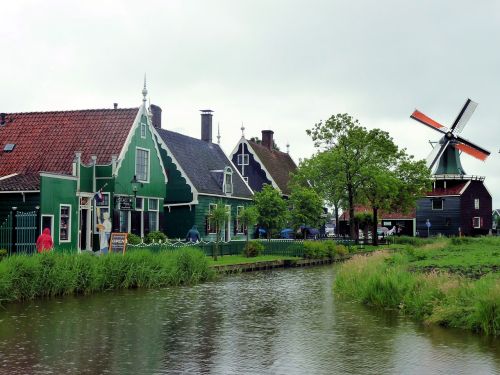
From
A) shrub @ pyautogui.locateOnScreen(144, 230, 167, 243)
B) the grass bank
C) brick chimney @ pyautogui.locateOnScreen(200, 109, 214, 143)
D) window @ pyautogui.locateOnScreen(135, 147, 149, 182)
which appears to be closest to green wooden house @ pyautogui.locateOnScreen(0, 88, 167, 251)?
window @ pyautogui.locateOnScreen(135, 147, 149, 182)

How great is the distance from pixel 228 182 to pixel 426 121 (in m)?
33.7

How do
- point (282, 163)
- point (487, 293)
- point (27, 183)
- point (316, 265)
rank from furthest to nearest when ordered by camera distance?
point (282, 163), point (316, 265), point (27, 183), point (487, 293)

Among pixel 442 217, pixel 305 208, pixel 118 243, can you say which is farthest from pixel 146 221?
pixel 442 217

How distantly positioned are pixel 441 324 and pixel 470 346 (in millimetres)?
2437

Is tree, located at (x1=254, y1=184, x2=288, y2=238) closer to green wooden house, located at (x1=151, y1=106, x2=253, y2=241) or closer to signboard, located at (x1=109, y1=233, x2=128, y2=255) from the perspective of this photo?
green wooden house, located at (x1=151, y1=106, x2=253, y2=241)

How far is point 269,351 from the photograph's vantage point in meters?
11.8

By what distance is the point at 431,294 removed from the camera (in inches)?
614

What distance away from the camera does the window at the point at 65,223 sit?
29219 millimetres

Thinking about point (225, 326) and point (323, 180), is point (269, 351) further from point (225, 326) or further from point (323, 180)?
point (323, 180)

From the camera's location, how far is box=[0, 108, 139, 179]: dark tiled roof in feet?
107

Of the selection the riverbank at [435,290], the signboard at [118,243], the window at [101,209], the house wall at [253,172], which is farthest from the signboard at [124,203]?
the house wall at [253,172]

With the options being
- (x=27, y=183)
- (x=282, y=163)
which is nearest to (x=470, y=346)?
(x=27, y=183)

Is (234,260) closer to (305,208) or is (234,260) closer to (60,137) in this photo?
(60,137)

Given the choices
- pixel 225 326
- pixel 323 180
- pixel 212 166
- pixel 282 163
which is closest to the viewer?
pixel 225 326
